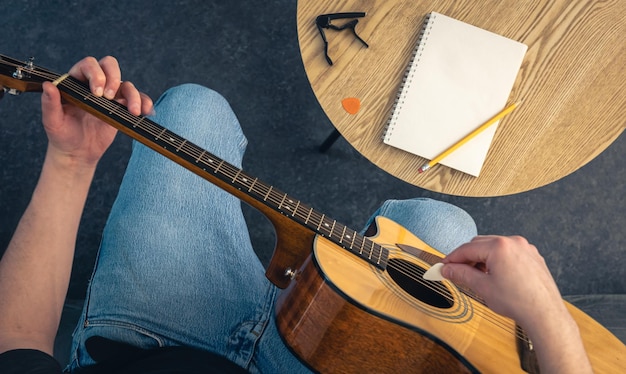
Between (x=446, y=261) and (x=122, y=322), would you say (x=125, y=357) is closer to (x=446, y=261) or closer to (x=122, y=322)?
(x=122, y=322)

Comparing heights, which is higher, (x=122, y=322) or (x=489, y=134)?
(x=489, y=134)

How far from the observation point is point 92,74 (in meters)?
0.78

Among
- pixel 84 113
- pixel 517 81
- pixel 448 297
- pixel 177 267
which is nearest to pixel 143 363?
pixel 177 267

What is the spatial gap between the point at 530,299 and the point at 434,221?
14.1 inches

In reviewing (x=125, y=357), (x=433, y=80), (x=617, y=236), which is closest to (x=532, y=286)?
(x=433, y=80)

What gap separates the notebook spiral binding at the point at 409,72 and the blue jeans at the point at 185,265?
21 cm

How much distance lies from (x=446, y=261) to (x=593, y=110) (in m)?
0.51

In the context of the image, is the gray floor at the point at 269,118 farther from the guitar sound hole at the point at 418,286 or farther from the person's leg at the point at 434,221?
the guitar sound hole at the point at 418,286

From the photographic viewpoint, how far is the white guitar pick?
0.86 meters

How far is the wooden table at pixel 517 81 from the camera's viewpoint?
3.42 feet

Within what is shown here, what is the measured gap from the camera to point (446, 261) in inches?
33.6

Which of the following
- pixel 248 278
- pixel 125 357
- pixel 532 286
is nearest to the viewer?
pixel 532 286

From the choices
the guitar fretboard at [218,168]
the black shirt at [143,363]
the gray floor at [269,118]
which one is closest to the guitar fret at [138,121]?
the guitar fretboard at [218,168]

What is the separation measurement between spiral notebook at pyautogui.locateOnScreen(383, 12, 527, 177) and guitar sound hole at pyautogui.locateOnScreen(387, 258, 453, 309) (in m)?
0.24
